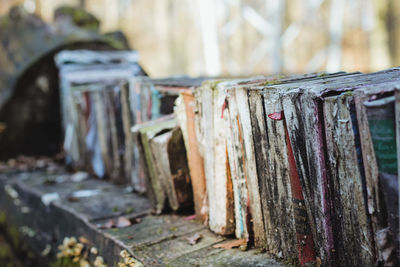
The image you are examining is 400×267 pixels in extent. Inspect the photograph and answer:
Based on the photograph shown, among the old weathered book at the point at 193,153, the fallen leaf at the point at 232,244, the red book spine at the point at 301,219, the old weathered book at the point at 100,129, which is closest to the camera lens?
the red book spine at the point at 301,219

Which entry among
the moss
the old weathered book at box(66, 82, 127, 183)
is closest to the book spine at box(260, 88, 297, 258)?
the moss

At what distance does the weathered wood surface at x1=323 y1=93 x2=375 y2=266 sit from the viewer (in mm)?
1488

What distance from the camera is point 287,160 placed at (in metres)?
1.80

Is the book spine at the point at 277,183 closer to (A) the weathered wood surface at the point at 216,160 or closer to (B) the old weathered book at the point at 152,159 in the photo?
(A) the weathered wood surface at the point at 216,160

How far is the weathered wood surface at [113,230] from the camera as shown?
2.06 m

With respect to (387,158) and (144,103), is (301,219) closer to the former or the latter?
(387,158)

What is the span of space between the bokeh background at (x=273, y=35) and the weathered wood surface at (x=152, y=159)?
12.7 ft

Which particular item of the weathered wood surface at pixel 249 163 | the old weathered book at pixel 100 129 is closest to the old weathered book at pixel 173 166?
the weathered wood surface at pixel 249 163

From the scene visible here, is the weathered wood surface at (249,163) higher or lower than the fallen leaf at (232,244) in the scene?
higher

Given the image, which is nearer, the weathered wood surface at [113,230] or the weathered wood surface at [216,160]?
the weathered wood surface at [113,230]

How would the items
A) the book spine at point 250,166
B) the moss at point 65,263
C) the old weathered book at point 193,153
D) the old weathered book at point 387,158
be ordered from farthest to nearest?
the moss at point 65,263 → the old weathered book at point 193,153 → the book spine at point 250,166 → the old weathered book at point 387,158

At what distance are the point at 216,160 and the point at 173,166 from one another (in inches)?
17.7

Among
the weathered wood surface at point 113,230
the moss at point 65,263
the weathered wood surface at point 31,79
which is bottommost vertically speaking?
the moss at point 65,263

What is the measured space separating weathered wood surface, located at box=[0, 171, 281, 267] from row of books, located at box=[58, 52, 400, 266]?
12 cm
